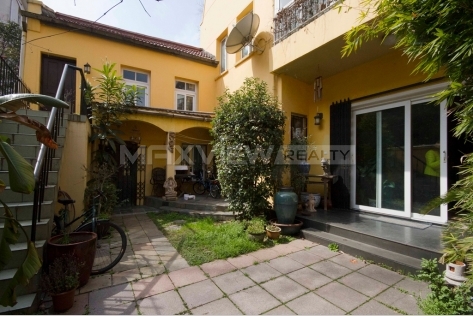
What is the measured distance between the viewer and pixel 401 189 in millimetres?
4684

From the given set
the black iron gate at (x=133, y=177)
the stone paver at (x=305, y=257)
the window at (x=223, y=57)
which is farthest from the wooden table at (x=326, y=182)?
the window at (x=223, y=57)

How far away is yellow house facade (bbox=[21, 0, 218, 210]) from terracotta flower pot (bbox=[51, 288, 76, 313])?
303cm

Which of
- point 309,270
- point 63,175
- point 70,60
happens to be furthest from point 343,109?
point 70,60

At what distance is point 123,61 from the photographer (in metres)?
7.75

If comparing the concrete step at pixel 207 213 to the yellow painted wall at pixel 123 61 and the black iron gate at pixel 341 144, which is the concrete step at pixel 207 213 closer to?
the black iron gate at pixel 341 144

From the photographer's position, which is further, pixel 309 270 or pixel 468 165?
pixel 309 270

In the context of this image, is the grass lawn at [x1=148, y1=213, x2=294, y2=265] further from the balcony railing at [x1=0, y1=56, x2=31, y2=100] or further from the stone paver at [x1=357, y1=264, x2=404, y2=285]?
the balcony railing at [x1=0, y1=56, x2=31, y2=100]

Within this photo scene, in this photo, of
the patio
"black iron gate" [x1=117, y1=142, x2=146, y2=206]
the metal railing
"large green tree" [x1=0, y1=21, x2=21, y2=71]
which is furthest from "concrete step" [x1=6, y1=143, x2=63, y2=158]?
"large green tree" [x1=0, y1=21, x2=21, y2=71]

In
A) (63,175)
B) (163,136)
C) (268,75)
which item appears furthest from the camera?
(163,136)

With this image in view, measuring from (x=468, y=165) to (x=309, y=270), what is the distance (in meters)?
2.17

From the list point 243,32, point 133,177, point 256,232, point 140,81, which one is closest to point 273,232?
point 256,232

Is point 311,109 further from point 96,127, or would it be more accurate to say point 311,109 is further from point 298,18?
point 96,127

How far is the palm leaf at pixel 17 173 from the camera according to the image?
1495mm

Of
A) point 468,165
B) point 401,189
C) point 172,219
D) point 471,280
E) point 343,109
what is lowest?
point 172,219
